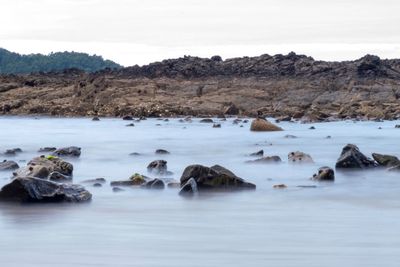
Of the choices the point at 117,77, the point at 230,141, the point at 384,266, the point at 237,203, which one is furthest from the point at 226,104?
the point at 384,266

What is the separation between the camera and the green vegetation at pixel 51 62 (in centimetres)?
17075

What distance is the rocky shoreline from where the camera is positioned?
64000 millimetres

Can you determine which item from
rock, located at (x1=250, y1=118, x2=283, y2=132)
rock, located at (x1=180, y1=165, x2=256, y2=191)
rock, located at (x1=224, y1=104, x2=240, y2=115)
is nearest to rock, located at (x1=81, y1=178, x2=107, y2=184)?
rock, located at (x1=180, y1=165, x2=256, y2=191)

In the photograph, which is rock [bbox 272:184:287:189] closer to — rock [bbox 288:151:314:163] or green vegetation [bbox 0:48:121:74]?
rock [bbox 288:151:314:163]

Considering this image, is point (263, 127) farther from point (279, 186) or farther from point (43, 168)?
point (43, 168)

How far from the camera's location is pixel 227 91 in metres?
68.9

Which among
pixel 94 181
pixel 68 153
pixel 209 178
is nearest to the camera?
pixel 209 178

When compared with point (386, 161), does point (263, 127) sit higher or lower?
lower

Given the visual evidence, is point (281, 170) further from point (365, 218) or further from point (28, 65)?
point (28, 65)

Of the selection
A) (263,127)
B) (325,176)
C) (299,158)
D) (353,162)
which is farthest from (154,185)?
(263,127)

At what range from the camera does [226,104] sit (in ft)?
214

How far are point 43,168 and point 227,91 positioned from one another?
53.1 meters

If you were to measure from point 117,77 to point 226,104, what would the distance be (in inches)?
782

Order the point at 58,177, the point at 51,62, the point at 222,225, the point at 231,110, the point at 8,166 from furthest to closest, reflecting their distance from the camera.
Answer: the point at 51,62, the point at 231,110, the point at 8,166, the point at 58,177, the point at 222,225
